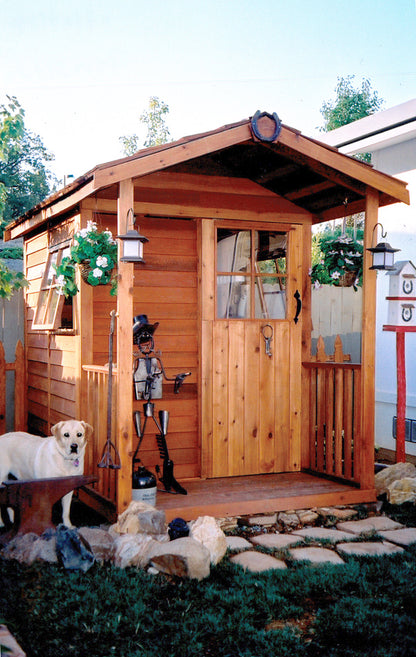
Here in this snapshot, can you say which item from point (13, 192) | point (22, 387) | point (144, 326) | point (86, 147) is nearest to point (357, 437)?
point (144, 326)

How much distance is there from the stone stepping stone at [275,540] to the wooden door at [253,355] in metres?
1.29

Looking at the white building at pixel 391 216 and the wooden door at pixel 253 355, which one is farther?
the white building at pixel 391 216

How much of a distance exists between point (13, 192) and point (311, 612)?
2217 centimetres

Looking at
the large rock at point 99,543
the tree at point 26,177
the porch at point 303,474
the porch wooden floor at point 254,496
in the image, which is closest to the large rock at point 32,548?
the large rock at point 99,543

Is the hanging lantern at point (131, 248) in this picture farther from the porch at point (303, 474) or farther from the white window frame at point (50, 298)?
the white window frame at point (50, 298)

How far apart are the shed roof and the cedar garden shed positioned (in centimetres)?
2

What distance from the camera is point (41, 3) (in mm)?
7992

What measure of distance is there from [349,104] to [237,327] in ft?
78.8

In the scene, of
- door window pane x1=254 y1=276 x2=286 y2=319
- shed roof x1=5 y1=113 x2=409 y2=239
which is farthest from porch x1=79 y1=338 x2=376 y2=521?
shed roof x1=5 y1=113 x2=409 y2=239

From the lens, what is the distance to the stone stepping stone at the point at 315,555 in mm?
4133

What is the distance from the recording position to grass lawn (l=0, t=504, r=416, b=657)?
9.62 ft

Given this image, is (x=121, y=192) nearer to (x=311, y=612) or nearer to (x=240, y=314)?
(x=240, y=314)

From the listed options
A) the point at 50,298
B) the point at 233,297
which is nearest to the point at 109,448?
the point at 233,297

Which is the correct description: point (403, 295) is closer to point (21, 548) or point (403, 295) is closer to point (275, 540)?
point (275, 540)
